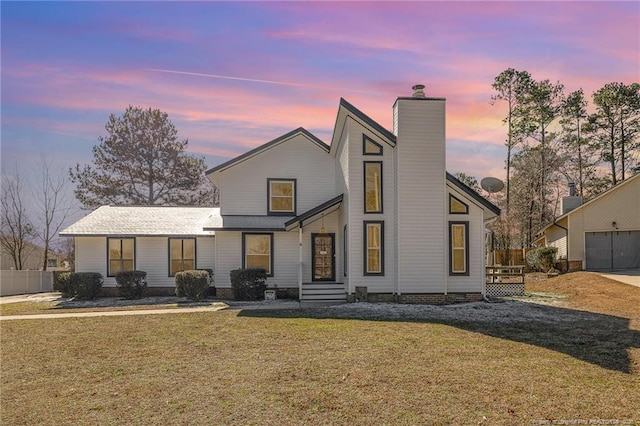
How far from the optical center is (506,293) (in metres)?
19.7

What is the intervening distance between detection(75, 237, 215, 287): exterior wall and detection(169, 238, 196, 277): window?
188 mm

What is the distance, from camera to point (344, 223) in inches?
734

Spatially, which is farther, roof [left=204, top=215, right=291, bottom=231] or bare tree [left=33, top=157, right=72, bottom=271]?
bare tree [left=33, top=157, right=72, bottom=271]

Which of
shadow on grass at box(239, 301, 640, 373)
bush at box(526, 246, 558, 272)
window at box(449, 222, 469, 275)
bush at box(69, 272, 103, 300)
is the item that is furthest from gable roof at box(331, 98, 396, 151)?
bush at box(526, 246, 558, 272)

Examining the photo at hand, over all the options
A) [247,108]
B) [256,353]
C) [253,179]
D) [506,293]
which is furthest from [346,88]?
[256,353]

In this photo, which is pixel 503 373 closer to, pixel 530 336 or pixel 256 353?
pixel 530 336

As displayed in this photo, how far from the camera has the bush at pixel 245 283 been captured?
18.9 m

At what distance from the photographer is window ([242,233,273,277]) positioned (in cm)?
2042

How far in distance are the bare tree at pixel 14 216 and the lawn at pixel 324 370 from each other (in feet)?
83.1


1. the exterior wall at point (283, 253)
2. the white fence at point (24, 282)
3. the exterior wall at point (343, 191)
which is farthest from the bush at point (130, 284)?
the white fence at point (24, 282)

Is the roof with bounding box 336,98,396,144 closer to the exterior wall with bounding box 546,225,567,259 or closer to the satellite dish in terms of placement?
the satellite dish

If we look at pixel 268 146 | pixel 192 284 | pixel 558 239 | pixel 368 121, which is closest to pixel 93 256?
pixel 192 284

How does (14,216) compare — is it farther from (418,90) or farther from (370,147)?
(418,90)

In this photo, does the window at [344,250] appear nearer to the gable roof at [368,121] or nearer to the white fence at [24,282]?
the gable roof at [368,121]
